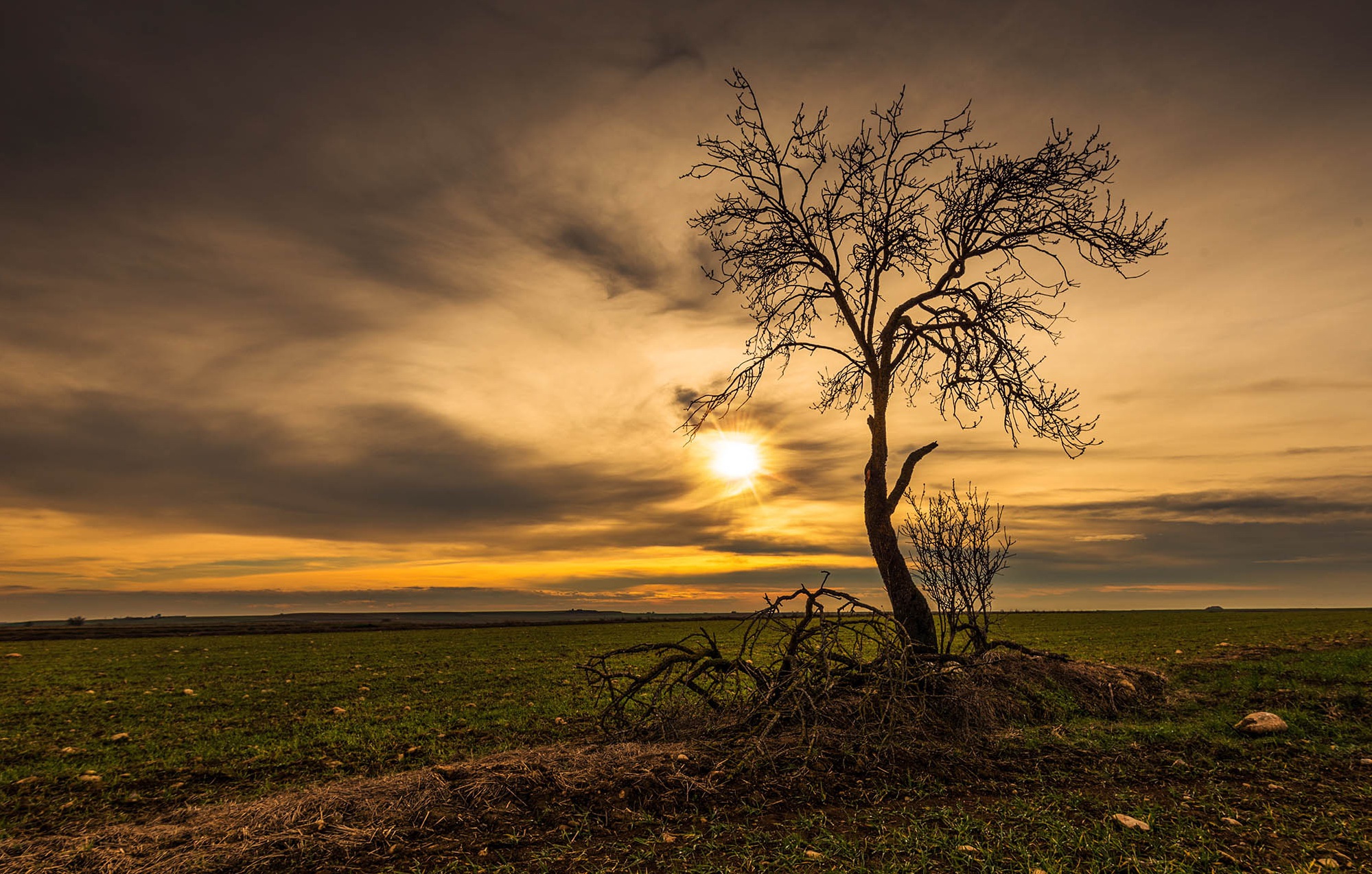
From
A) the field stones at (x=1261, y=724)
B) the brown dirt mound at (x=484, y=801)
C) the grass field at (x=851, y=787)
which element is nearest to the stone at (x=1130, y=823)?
the grass field at (x=851, y=787)

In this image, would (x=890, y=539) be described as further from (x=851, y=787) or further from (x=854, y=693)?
(x=851, y=787)

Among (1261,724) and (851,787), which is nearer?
(851,787)

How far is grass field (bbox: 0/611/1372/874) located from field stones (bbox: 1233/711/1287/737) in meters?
0.27

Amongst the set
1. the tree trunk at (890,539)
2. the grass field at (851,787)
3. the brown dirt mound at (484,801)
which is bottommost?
the grass field at (851,787)

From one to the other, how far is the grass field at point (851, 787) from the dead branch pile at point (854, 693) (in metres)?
0.64

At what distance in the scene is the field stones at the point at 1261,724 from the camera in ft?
29.1

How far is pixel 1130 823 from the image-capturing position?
5.59m

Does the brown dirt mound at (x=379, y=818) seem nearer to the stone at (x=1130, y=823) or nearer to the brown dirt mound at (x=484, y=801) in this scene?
the brown dirt mound at (x=484, y=801)

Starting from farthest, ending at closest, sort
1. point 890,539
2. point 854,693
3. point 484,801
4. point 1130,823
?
point 890,539 < point 854,693 < point 484,801 < point 1130,823

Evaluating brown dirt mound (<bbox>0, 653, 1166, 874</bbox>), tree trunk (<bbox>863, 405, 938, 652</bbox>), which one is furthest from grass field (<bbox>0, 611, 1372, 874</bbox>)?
tree trunk (<bbox>863, 405, 938, 652</bbox>)

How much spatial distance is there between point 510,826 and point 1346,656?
1883 centimetres

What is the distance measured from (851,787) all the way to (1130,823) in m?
2.47

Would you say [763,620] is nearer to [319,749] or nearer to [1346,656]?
[319,749]

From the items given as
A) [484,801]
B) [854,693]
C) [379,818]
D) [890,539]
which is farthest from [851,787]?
[890,539]
